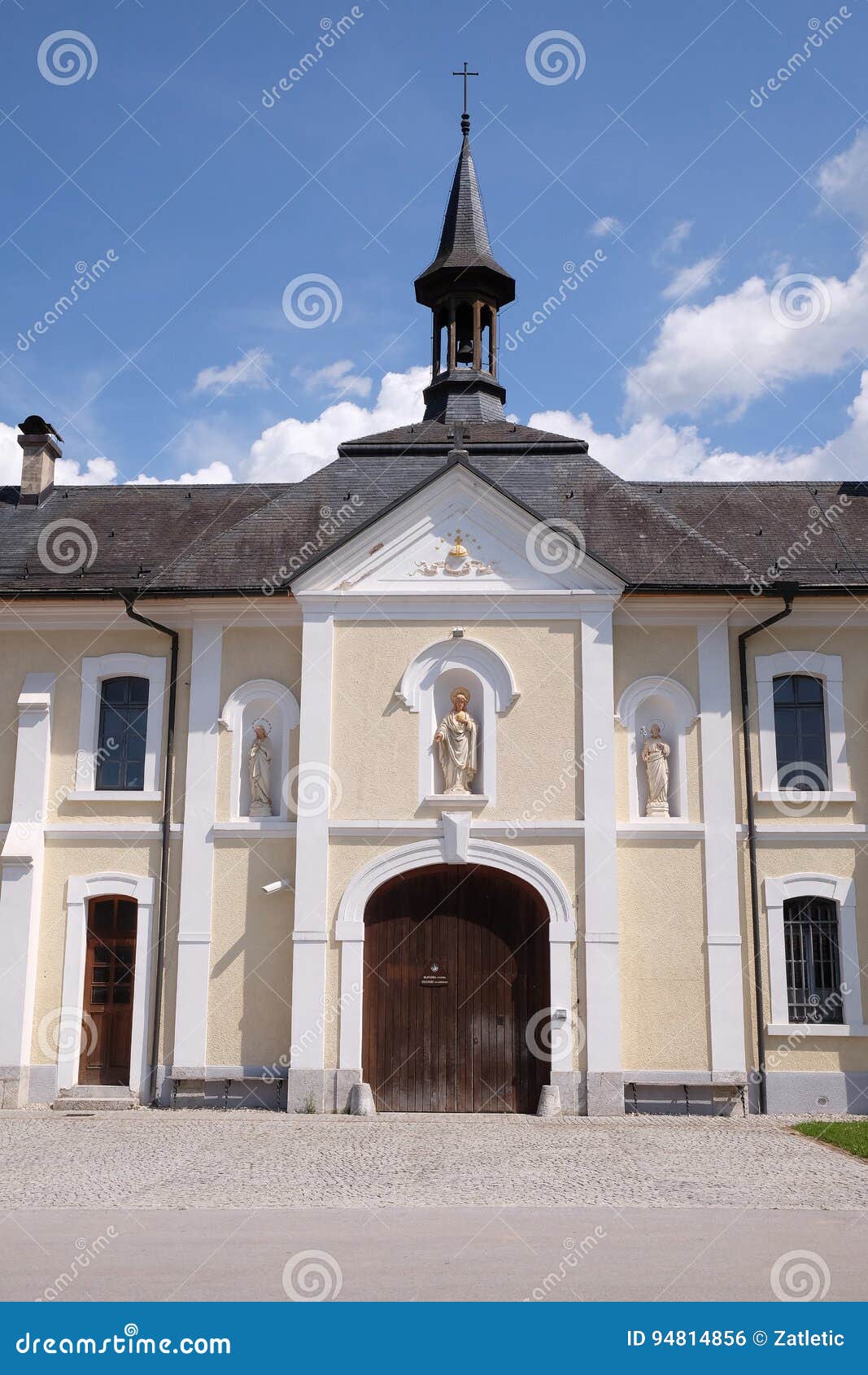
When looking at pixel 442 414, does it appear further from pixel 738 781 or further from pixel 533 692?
pixel 738 781

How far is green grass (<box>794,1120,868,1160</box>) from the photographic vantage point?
13711 mm

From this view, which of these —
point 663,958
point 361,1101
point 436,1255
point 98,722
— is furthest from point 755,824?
point 436,1255

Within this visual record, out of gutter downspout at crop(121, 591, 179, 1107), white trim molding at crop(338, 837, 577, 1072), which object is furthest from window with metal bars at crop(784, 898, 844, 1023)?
gutter downspout at crop(121, 591, 179, 1107)

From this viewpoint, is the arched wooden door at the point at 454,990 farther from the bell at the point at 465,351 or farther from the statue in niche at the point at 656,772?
the bell at the point at 465,351

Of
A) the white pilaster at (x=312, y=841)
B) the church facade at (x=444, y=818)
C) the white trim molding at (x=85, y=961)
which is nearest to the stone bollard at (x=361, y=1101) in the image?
the church facade at (x=444, y=818)

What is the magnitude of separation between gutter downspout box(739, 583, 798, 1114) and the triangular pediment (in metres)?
2.67

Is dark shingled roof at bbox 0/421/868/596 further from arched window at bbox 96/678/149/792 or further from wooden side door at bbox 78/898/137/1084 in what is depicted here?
wooden side door at bbox 78/898/137/1084

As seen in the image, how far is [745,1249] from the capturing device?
28.0ft

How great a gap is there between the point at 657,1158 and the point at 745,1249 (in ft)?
14.6

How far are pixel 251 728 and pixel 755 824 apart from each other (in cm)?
760

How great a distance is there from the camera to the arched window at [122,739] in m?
18.9

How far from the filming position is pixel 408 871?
57.2 ft

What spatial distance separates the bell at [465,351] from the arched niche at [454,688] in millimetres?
7894

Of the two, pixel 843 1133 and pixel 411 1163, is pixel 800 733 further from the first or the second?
pixel 411 1163
